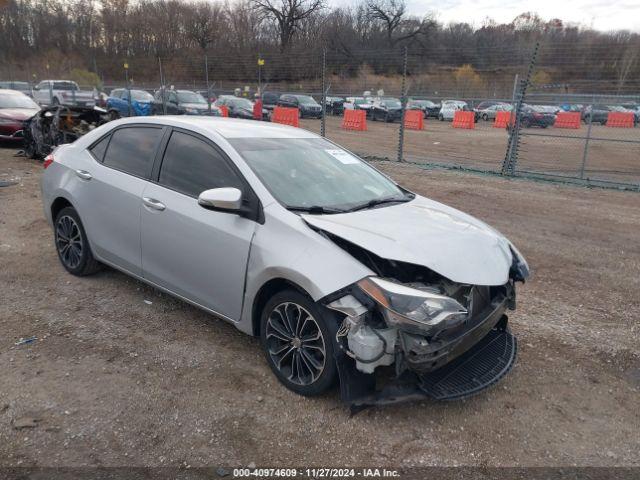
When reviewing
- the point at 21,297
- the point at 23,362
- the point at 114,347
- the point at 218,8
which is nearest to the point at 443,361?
the point at 114,347

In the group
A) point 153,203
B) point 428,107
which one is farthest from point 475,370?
point 428,107

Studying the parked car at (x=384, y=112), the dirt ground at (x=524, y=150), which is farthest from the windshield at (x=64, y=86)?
the parked car at (x=384, y=112)

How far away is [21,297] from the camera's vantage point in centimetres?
446

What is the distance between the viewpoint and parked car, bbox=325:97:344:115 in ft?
95.0

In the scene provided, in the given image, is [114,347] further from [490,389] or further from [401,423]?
[490,389]

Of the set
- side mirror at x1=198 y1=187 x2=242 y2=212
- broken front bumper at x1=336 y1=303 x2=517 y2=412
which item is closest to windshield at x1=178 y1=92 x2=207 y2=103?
side mirror at x1=198 y1=187 x2=242 y2=212

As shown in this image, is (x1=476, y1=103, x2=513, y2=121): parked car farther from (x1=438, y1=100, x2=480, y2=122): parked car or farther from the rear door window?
the rear door window

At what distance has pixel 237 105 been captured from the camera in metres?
23.5

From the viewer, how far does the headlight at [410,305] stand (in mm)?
2662

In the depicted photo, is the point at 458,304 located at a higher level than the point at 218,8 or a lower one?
lower

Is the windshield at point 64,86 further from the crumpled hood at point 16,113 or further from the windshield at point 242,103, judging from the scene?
the crumpled hood at point 16,113

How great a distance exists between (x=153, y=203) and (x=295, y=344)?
1.63m

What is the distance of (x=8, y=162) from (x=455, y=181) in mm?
9958

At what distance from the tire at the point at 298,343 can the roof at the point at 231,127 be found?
1.46 m
